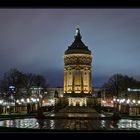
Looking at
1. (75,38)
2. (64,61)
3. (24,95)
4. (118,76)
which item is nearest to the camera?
(24,95)

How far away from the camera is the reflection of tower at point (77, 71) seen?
119812 mm

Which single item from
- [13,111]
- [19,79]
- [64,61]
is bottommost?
[13,111]

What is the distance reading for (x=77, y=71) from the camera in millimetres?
120125

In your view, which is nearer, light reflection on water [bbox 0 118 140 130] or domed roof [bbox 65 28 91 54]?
light reflection on water [bbox 0 118 140 130]

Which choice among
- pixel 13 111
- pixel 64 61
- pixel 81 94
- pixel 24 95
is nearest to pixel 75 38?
pixel 64 61

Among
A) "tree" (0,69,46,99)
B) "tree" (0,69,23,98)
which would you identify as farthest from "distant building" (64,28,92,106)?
"tree" (0,69,23,98)

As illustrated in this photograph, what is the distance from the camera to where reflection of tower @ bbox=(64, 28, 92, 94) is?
120 m

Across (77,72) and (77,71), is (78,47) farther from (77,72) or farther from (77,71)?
(77,72)

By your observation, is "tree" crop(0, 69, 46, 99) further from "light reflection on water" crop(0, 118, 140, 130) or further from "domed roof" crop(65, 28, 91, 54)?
"light reflection on water" crop(0, 118, 140, 130)

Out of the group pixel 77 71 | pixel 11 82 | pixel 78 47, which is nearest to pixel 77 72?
pixel 77 71

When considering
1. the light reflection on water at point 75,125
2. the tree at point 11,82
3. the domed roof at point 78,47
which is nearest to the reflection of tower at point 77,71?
the domed roof at point 78,47
